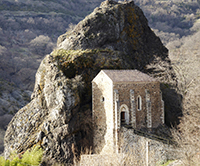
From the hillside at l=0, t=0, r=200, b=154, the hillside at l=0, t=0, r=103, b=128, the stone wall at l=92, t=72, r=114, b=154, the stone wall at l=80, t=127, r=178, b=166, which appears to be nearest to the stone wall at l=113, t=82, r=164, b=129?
the stone wall at l=92, t=72, r=114, b=154

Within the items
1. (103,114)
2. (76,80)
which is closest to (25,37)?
(76,80)

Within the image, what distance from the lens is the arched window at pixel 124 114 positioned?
25047mm

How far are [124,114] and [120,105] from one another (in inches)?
52.8

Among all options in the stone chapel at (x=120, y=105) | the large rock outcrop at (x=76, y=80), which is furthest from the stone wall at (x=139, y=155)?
the large rock outcrop at (x=76, y=80)

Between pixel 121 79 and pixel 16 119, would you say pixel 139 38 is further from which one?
pixel 16 119

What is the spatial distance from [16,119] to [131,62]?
20.8 metres

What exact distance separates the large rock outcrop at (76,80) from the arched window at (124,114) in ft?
15.0

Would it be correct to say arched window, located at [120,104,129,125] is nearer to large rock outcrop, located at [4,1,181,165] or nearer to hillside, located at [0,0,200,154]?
large rock outcrop, located at [4,1,181,165]

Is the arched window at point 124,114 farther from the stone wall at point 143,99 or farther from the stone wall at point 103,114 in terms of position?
the stone wall at point 103,114

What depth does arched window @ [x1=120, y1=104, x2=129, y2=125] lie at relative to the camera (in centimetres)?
2505

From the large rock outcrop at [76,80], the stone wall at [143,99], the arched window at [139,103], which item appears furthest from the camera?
the large rock outcrop at [76,80]

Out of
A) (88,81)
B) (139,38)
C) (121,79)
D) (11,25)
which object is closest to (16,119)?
(88,81)

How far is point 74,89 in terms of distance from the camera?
28469 millimetres

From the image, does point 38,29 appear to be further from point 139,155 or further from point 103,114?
point 139,155
